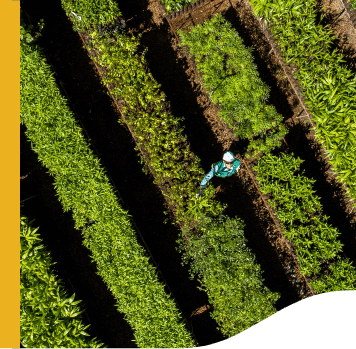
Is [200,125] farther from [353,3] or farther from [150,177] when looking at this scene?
[353,3]

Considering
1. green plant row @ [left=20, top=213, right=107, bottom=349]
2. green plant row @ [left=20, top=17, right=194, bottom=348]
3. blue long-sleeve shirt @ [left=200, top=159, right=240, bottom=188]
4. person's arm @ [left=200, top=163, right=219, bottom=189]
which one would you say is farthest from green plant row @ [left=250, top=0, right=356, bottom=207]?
green plant row @ [left=20, top=213, right=107, bottom=349]

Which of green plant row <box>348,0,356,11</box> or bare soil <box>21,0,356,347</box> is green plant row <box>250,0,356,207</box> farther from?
green plant row <box>348,0,356,11</box>

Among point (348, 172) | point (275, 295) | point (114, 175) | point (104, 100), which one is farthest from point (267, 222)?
point (104, 100)

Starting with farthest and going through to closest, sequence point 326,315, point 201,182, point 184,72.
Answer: point 184,72, point 201,182, point 326,315

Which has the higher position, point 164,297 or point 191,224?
Result: point 191,224

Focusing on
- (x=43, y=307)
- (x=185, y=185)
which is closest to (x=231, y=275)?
(x=185, y=185)

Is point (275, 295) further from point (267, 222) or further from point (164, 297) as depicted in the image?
point (164, 297)

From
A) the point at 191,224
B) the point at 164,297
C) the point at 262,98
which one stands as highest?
the point at 262,98

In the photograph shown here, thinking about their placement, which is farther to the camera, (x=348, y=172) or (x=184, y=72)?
(x=184, y=72)
